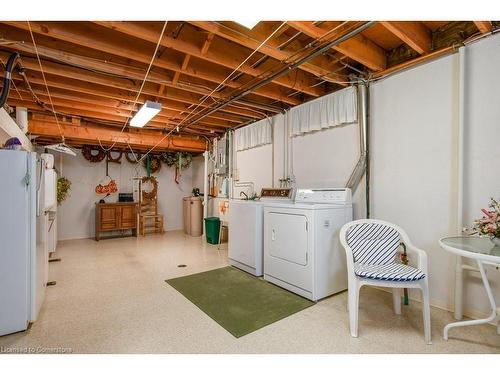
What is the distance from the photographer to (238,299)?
2922mm

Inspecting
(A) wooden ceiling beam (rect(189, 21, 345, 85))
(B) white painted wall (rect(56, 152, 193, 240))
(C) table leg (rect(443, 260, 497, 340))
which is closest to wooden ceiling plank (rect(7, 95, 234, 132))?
(B) white painted wall (rect(56, 152, 193, 240))

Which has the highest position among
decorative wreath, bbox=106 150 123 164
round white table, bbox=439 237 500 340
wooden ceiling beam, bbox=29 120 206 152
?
wooden ceiling beam, bbox=29 120 206 152

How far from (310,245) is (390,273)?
858 mm

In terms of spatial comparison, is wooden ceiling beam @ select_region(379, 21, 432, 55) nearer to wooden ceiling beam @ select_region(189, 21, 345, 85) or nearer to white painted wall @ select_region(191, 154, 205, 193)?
wooden ceiling beam @ select_region(189, 21, 345, 85)

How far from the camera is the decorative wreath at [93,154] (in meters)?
6.72

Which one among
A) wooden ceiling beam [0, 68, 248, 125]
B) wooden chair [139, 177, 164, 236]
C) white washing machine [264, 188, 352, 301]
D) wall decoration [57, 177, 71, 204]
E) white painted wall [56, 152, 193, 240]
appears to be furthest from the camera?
wooden chair [139, 177, 164, 236]

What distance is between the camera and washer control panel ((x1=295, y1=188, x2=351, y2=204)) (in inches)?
127

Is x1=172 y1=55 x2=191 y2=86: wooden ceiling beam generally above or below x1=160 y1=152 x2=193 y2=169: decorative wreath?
above

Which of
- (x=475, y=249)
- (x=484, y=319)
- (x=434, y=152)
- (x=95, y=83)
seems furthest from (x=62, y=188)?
(x=484, y=319)

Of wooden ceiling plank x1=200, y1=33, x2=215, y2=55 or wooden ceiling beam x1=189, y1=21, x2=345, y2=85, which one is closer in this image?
wooden ceiling beam x1=189, y1=21, x2=345, y2=85

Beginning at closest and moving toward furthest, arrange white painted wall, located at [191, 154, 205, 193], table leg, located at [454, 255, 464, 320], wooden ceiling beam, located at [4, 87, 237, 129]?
table leg, located at [454, 255, 464, 320], wooden ceiling beam, located at [4, 87, 237, 129], white painted wall, located at [191, 154, 205, 193]

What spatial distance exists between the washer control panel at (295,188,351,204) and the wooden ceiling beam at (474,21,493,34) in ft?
6.32

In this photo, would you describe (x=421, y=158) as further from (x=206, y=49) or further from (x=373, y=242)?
(x=206, y=49)
